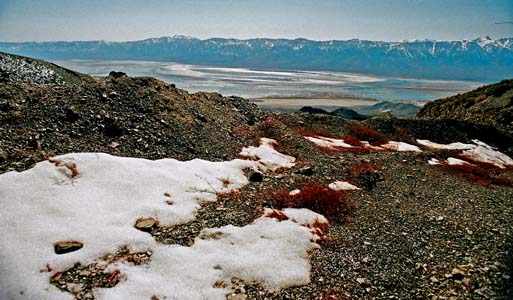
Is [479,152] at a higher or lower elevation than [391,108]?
higher

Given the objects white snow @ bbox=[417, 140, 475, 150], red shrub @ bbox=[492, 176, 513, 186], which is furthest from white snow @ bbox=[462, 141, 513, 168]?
red shrub @ bbox=[492, 176, 513, 186]

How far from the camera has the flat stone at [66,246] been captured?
27.8 ft

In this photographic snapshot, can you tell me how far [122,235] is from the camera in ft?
31.0

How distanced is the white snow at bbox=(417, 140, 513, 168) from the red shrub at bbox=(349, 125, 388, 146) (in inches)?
184

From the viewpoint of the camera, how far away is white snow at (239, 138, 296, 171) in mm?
18531

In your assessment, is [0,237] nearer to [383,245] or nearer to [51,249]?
[51,249]

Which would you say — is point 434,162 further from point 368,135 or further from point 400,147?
point 368,135

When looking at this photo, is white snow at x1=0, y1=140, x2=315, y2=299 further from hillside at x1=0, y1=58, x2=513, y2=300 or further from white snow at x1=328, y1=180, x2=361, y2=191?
white snow at x1=328, y1=180, x2=361, y2=191

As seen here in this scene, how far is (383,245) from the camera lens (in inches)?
427

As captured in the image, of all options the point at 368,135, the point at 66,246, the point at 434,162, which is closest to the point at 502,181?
the point at 434,162

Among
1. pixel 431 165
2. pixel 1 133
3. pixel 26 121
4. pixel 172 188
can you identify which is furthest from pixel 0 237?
pixel 431 165

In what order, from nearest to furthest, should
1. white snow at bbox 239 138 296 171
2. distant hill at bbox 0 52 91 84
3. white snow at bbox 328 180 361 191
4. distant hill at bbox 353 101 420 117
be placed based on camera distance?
white snow at bbox 328 180 361 191 → white snow at bbox 239 138 296 171 → distant hill at bbox 0 52 91 84 → distant hill at bbox 353 101 420 117

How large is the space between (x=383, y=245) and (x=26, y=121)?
1526 centimetres

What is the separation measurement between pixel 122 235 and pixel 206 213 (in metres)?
3.10
